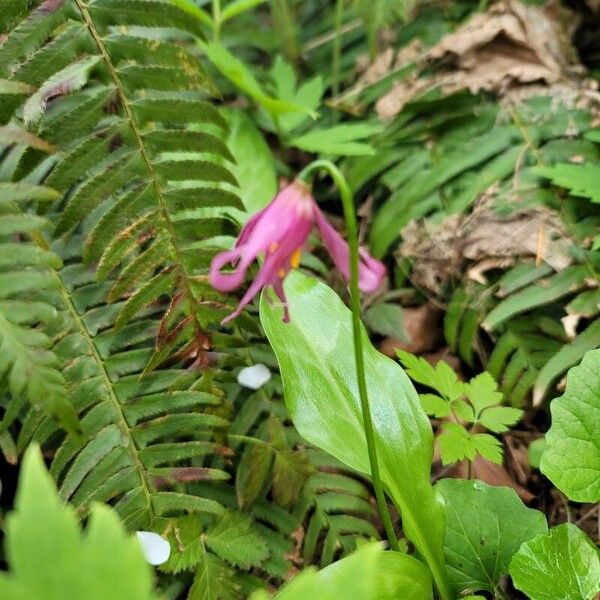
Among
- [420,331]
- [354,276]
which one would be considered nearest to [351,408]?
[354,276]

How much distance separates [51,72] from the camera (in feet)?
4.55

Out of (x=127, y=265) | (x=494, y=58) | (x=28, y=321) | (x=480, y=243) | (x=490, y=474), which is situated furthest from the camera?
(x=494, y=58)

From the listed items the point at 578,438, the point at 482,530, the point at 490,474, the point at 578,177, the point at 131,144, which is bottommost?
the point at 490,474

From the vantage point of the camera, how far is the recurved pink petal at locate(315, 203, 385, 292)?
1064 mm

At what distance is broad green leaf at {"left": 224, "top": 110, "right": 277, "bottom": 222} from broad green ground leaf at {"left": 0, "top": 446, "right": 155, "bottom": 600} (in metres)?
1.22

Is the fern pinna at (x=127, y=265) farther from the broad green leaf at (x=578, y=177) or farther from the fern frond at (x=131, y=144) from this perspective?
the broad green leaf at (x=578, y=177)

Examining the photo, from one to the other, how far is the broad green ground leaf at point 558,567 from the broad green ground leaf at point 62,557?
805 mm

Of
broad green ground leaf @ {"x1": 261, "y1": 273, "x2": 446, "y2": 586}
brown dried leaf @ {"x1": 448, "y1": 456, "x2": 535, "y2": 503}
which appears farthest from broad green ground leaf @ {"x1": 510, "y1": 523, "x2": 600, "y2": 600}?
brown dried leaf @ {"x1": 448, "y1": 456, "x2": 535, "y2": 503}

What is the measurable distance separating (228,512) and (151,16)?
3.52 ft

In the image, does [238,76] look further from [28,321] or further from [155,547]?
[155,547]

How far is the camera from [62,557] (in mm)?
653

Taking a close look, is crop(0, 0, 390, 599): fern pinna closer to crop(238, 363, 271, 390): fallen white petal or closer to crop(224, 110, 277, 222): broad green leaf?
crop(238, 363, 271, 390): fallen white petal

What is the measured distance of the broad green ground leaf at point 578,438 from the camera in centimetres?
130

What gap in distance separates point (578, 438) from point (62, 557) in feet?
3.34
